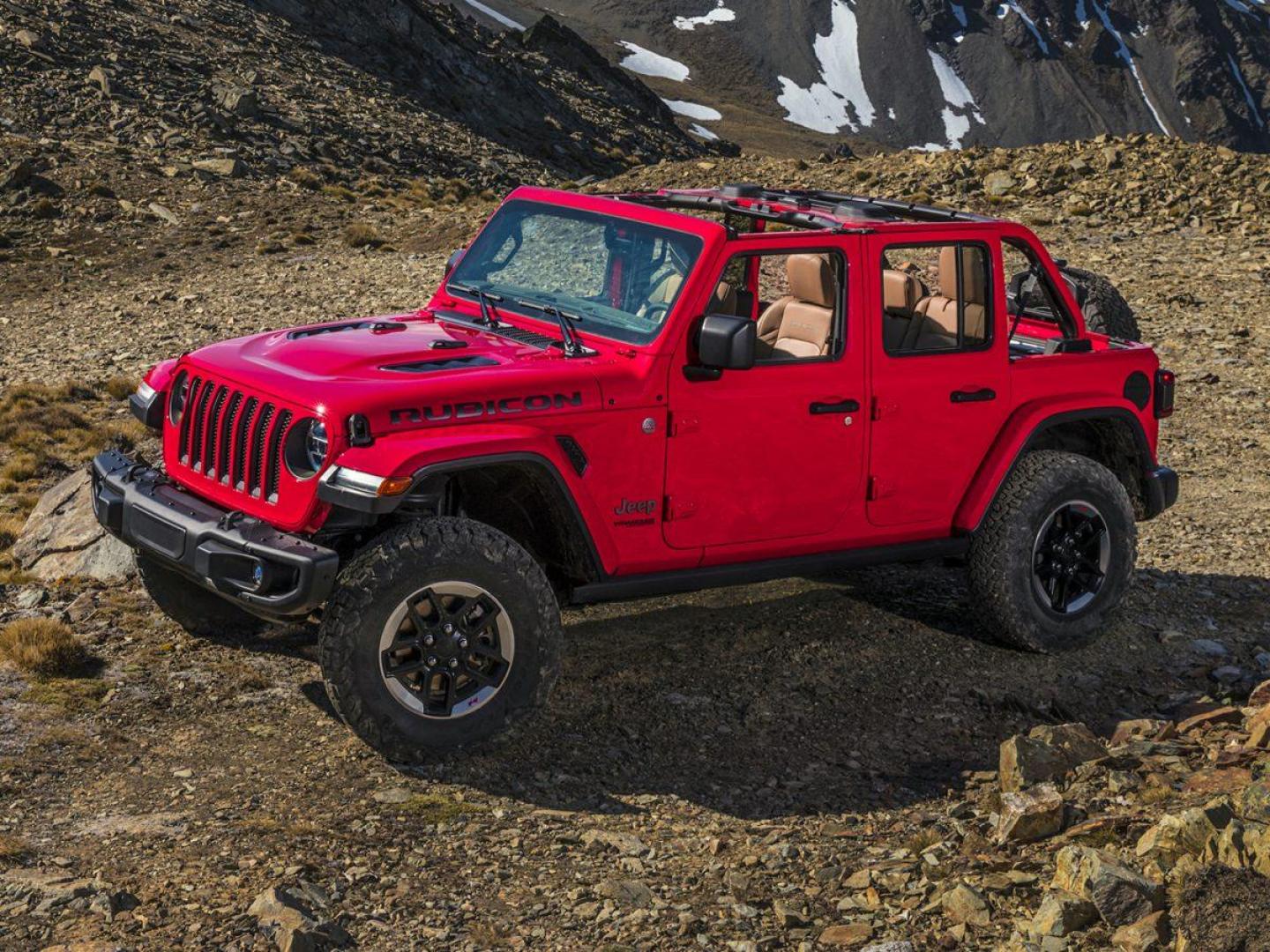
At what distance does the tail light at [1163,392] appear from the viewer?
27.3 feet

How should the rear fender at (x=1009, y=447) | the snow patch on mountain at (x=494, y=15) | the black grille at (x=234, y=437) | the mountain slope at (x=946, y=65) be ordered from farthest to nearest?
1. the mountain slope at (x=946, y=65)
2. the snow patch on mountain at (x=494, y=15)
3. the rear fender at (x=1009, y=447)
4. the black grille at (x=234, y=437)

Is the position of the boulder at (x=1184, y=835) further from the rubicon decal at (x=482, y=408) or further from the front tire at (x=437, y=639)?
the rubicon decal at (x=482, y=408)

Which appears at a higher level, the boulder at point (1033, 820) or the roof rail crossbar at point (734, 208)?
the roof rail crossbar at point (734, 208)

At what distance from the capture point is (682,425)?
22.1ft

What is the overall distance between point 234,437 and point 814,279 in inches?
111

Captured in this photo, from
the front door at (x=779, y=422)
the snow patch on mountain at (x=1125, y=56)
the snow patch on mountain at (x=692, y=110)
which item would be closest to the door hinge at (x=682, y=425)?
the front door at (x=779, y=422)

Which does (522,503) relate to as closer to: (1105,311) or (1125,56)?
(1105,311)

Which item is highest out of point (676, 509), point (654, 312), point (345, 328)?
point (654, 312)

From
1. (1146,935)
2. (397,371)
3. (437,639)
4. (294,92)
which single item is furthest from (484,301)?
(294,92)

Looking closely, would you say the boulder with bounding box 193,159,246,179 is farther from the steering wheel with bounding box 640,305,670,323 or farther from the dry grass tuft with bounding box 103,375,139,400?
the steering wheel with bounding box 640,305,670,323

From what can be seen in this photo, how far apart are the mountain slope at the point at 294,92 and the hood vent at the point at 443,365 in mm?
24118

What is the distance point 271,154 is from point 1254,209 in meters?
18.6

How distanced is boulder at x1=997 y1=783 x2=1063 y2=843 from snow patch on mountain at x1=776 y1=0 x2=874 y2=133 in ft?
453

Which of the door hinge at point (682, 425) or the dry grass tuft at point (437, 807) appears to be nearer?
the dry grass tuft at point (437, 807)
